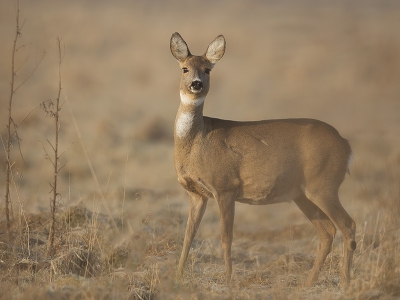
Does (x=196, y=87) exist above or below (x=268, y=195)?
above

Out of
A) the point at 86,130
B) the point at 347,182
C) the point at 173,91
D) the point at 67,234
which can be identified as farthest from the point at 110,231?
the point at 173,91

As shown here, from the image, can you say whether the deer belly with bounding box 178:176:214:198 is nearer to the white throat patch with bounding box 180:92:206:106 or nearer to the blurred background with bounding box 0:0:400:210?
the white throat patch with bounding box 180:92:206:106

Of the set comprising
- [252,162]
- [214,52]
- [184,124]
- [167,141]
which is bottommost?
[167,141]

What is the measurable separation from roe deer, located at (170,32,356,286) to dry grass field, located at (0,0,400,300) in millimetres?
452

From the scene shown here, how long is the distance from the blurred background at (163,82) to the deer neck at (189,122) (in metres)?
1.45

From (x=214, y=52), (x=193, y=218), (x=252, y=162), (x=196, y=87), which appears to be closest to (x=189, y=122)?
(x=196, y=87)

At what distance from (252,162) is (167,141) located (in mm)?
9915

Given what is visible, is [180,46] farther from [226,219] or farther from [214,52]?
[226,219]

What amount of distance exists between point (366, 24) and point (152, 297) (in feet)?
120

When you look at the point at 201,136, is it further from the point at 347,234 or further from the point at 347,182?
the point at 347,182

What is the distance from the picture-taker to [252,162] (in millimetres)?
10328

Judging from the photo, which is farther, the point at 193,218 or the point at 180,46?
the point at 180,46

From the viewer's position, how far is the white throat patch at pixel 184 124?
33.8 feet

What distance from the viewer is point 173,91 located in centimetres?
2664
